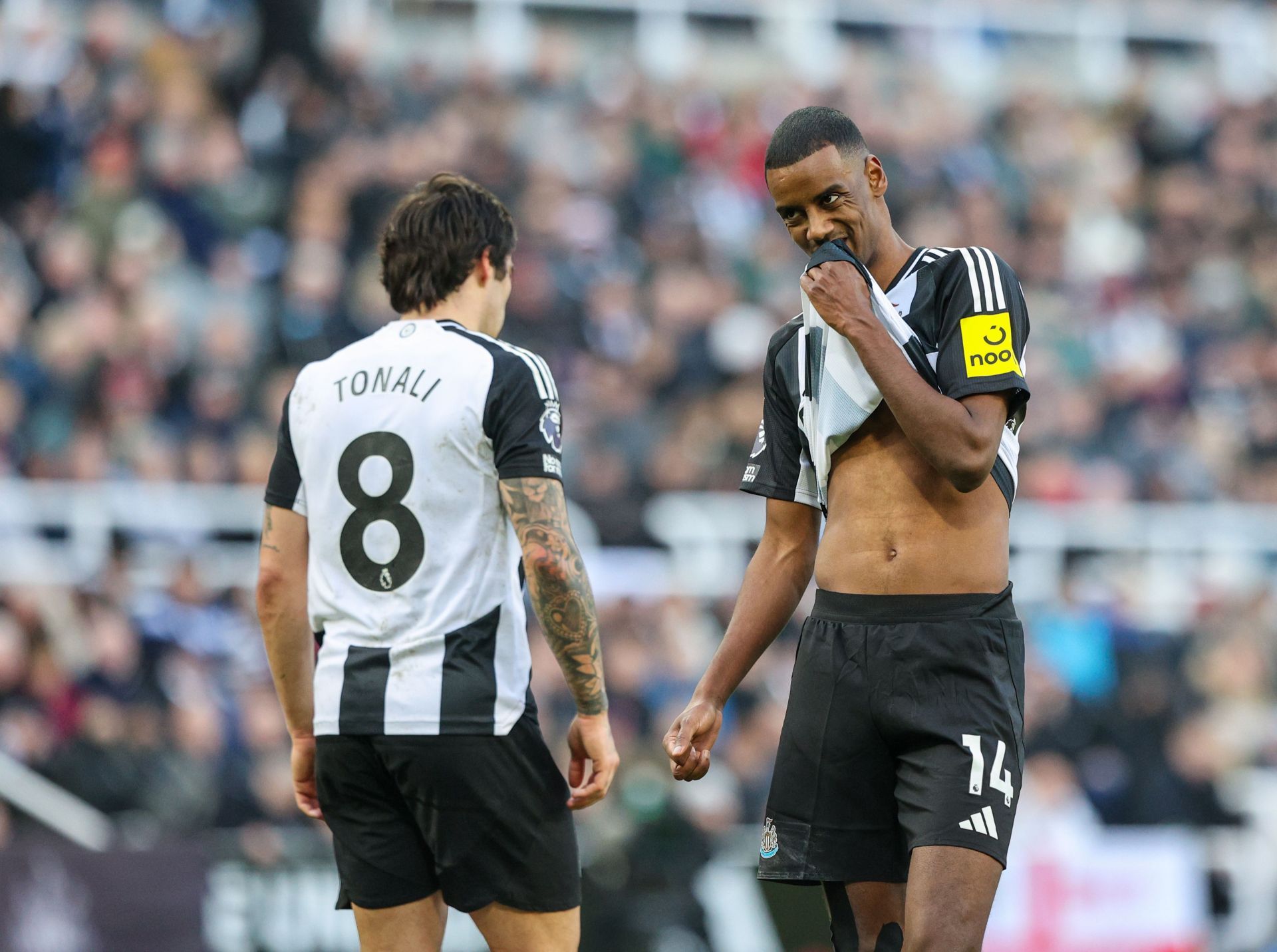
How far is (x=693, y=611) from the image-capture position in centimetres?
977

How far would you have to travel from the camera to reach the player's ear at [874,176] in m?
4.13

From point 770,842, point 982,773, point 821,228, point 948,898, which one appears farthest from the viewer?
point 770,842

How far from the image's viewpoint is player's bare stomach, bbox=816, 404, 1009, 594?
3.95 meters

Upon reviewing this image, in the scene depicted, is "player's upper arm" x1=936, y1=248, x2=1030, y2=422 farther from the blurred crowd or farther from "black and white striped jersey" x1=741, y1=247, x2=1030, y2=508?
the blurred crowd

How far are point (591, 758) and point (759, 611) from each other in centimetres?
58

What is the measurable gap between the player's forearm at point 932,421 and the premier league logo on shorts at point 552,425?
86cm

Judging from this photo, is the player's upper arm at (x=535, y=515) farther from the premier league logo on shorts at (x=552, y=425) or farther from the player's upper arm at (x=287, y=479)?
the player's upper arm at (x=287, y=479)

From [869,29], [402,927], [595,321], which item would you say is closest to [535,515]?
[402,927]

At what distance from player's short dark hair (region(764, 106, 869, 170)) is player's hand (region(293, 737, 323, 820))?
1.99m

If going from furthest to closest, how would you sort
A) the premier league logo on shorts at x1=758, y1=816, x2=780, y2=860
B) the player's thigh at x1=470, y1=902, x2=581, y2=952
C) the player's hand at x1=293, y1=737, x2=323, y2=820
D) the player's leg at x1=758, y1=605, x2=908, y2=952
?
the player's hand at x1=293, y1=737, x2=323, y2=820
the player's thigh at x1=470, y1=902, x2=581, y2=952
the premier league logo on shorts at x1=758, y1=816, x2=780, y2=860
the player's leg at x1=758, y1=605, x2=908, y2=952

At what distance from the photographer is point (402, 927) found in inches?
169

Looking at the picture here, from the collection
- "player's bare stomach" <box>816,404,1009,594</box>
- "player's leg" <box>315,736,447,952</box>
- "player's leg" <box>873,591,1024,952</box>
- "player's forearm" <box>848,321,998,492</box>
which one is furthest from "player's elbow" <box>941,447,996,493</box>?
"player's leg" <box>315,736,447,952</box>

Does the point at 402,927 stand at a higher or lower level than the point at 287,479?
lower

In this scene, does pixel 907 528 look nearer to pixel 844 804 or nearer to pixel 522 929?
pixel 844 804
